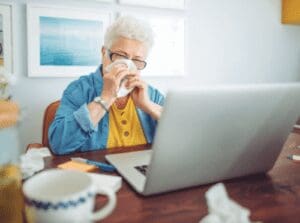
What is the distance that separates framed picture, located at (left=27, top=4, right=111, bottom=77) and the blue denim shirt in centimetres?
59

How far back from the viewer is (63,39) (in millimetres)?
1858

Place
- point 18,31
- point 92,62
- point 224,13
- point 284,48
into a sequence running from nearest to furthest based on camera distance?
point 18,31, point 92,62, point 224,13, point 284,48

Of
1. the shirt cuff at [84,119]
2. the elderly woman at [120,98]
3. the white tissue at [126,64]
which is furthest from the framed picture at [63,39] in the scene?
the shirt cuff at [84,119]

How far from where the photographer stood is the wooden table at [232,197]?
580mm

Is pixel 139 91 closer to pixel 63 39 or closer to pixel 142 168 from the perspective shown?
pixel 142 168

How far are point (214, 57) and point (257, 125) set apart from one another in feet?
5.94

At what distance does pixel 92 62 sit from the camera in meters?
1.97

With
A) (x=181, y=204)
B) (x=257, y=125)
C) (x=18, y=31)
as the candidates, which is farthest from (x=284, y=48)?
(x=181, y=204)

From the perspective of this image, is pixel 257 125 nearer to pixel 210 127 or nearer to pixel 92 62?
pixel 210 127

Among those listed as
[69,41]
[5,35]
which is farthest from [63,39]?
[5,35]

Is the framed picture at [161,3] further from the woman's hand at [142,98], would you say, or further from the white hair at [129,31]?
the woman's hand at [142,98]

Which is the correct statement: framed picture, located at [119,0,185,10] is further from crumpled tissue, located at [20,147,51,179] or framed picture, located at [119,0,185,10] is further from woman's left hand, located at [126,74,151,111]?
crumpled tissue, located at [20,147,51,179]

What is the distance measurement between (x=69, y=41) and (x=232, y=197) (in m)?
1.49

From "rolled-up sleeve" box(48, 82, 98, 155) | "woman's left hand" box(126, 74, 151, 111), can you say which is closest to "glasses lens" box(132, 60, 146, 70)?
"woman's left hand" box(126, 74, 151, 111)
